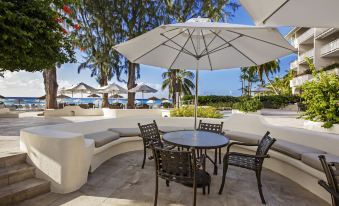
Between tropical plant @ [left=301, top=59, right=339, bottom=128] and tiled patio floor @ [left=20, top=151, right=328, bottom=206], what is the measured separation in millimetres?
2513

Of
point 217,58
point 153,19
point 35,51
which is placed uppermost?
point 153,19

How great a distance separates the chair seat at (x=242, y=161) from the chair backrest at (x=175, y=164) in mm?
985

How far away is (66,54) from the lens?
353 centimetres

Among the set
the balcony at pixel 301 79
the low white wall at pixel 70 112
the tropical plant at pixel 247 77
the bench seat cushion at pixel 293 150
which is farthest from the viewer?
the tropical plant at pixel 247 77

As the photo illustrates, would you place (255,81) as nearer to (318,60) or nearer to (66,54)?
(318,60)

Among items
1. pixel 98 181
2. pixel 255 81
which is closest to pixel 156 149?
pixel 98 181

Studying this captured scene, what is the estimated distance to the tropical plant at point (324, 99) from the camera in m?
5.17

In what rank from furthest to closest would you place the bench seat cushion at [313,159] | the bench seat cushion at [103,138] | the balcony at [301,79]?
the balcony at [301,79], the bench seat cushion at [103,138], the bench seat cushion at [313,159]

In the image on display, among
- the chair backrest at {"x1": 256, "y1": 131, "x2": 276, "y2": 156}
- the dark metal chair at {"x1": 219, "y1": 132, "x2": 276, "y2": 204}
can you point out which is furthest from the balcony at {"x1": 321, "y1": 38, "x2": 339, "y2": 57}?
the dark metal chair at {"x1": 219, "y1": 132, "x2": 276, "y2": 204}

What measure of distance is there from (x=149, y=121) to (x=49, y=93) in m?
10.2

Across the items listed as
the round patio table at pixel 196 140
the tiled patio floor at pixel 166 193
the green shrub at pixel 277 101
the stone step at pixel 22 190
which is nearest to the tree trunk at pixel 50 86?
the tiled patio floor at pixel 166 193

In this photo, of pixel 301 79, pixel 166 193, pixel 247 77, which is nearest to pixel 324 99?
pixel 166 193

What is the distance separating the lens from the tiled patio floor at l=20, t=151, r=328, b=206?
2922 millimetres

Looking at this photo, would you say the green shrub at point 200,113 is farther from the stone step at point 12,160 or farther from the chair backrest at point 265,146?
the stone step at point 12,160
